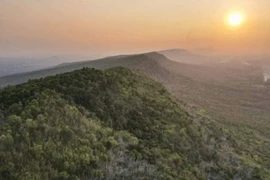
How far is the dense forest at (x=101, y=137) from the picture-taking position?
31.6 feet

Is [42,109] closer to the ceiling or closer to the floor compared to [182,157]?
closer to the ceiling

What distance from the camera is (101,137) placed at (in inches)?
475

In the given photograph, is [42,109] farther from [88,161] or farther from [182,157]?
[182,157]

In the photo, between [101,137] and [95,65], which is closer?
[101,137]

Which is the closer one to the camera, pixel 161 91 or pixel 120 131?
pixel 120 131

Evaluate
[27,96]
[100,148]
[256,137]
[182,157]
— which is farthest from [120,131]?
[256,137]

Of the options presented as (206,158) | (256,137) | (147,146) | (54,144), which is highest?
(54,144)

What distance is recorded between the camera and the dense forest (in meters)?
9.62

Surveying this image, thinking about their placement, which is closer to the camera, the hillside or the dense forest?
the dense forest

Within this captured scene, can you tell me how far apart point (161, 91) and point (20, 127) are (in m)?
15.5

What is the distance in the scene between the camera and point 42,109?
11703mm

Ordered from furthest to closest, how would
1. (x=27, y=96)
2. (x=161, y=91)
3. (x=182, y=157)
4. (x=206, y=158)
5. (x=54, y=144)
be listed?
(x=161, y=91), (x=206, y=158), (x=182, y=157), (x=27, y=96), (x=54, y=144)

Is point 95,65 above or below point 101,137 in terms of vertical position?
above

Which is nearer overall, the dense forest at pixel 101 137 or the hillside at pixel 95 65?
the dense forest at pixel 101 137
